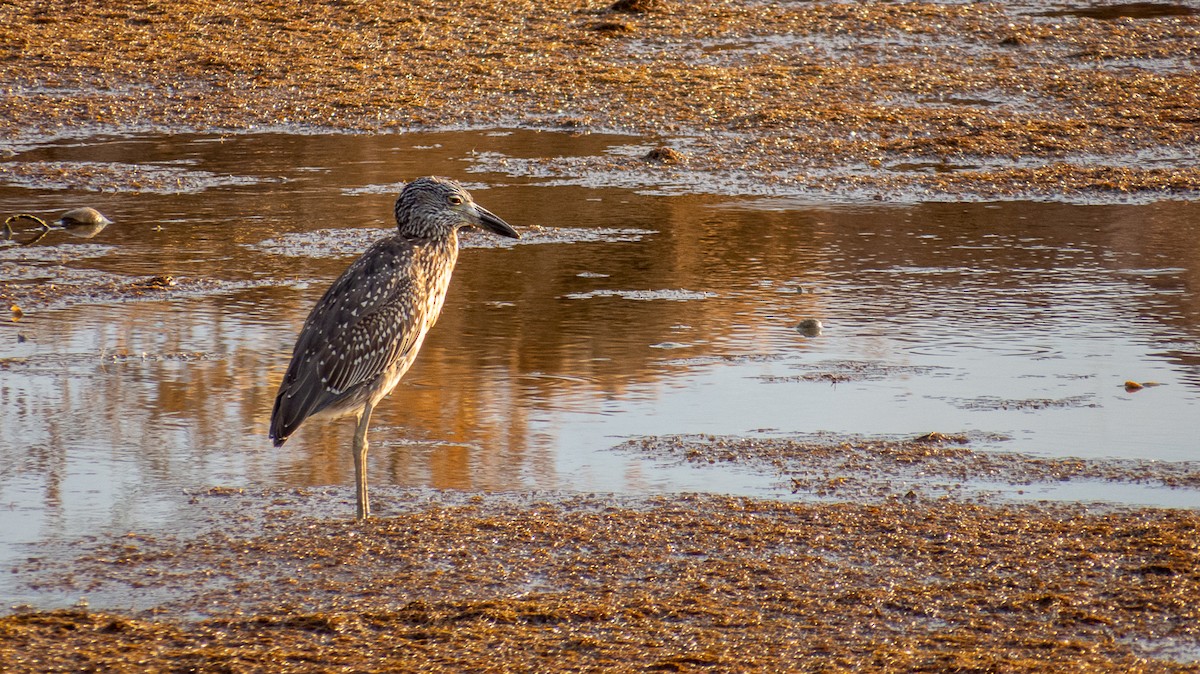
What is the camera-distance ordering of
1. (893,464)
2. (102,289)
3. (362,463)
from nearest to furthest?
(362,463) < (893,464) < (102,289)

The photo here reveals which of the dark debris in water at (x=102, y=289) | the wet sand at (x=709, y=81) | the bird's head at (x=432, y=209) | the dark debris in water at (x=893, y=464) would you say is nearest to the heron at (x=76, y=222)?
the dark debris in water at (x=102, y=289)

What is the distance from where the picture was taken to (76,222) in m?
12.3

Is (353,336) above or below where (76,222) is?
above

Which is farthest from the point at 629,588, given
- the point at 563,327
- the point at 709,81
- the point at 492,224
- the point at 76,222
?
the point at 709,81

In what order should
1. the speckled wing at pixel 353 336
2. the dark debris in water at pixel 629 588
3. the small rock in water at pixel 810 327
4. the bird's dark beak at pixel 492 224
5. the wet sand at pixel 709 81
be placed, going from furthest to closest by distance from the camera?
the wet sand at pixel 709 81, the small rock in water at pixel 810 327, the bird's dark beak at pixel 492 224, the speckled wing at pixel 353 336, the dark debris in water at pixel 629 588

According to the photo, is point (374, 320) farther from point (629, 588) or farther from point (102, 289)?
point (102, 289)

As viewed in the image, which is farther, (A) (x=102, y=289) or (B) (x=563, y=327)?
(A) (x=102, y=289)

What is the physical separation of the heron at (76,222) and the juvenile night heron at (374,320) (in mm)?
5428

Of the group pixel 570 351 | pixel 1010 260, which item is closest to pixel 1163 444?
pixel 570 351

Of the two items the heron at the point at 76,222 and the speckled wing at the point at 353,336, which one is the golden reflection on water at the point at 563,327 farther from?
the speckled wing at the point at 353,336

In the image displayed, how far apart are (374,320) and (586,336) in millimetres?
2505

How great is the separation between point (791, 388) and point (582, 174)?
6.06 m

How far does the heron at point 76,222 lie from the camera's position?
12078mm

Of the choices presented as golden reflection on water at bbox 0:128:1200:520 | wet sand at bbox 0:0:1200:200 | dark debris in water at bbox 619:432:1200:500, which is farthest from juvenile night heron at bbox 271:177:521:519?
wet sand at bbox 0:0:1200:200
